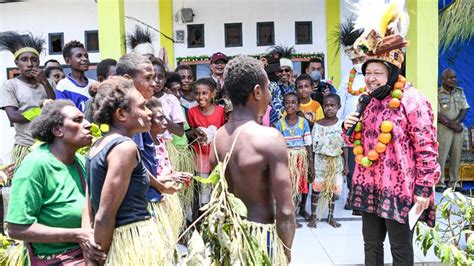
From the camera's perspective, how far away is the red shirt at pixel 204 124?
5.16m

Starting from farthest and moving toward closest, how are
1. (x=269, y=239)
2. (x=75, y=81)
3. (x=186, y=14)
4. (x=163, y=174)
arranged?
(x=186, y=14) → (x=75, y=81) → (x=163, y=174) → (x=269, y=239)

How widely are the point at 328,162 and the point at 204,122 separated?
1634mm

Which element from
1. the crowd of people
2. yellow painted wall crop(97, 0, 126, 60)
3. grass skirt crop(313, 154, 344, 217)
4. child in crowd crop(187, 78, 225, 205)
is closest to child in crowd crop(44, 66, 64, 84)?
the crowd of people

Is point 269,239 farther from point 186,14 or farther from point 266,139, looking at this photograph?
point 186,14

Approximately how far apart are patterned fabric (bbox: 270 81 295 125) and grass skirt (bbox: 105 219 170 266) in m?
3.35

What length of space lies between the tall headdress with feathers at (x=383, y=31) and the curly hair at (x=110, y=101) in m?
1.90

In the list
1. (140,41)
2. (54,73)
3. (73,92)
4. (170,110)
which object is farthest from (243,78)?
(140,41)

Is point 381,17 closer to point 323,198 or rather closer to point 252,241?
point 252,241

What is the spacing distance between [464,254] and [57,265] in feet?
8.39

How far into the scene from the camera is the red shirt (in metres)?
5.16

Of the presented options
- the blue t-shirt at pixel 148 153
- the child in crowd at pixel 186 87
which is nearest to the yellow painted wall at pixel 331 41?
the child in crowd at pixel 186 87

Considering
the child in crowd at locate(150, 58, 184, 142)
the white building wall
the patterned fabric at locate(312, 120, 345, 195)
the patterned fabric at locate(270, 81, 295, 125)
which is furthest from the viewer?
the white building wall

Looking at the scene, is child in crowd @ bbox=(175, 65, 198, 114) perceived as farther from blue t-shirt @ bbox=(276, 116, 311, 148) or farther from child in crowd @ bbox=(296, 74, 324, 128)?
child in crowd @ bbox=(296, 74, 324, 128)

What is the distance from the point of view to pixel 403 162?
3350 millimetres
